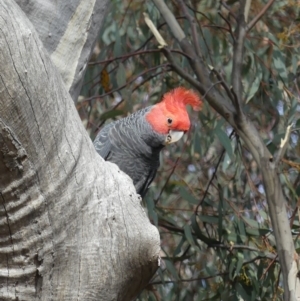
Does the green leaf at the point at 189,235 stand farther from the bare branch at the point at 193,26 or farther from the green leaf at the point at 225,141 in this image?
the bare branch at the point at 193,26

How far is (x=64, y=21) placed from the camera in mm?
1683

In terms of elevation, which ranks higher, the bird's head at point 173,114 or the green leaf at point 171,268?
the bird's head at point 173,114

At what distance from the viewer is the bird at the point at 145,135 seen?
8.00 ft

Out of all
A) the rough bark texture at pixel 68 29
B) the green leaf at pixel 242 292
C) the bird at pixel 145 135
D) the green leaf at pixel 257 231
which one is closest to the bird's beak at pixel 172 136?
the bird at pixel 145 135

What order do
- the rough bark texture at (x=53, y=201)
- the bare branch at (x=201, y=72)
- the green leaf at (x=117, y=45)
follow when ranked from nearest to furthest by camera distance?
the rough bark texture at (x=53, y=201), the bare branch at (x=201, y=72), the green leaf at (x=117, y=45)

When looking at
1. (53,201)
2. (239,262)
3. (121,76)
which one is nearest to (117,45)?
(121,76)

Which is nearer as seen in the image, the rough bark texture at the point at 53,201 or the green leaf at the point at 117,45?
the rough bark texture at the point at 53,201

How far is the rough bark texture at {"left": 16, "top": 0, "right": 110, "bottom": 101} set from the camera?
165 cm

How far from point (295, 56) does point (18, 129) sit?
1634 mm

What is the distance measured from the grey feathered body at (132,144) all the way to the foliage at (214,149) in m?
0.05

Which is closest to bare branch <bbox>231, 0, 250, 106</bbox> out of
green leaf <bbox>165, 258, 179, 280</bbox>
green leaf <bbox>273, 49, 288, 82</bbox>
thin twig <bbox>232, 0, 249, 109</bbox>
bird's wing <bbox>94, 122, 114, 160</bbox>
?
thin twig <bbox>232, 0, 249, 109</bbox>

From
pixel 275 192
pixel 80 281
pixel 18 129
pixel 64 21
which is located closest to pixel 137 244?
pixel 80 281

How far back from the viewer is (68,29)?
1694 mm

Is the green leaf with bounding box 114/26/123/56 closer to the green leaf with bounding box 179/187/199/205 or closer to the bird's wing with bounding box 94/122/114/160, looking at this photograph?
the bird's wing with bounding box 94/122/114/160
